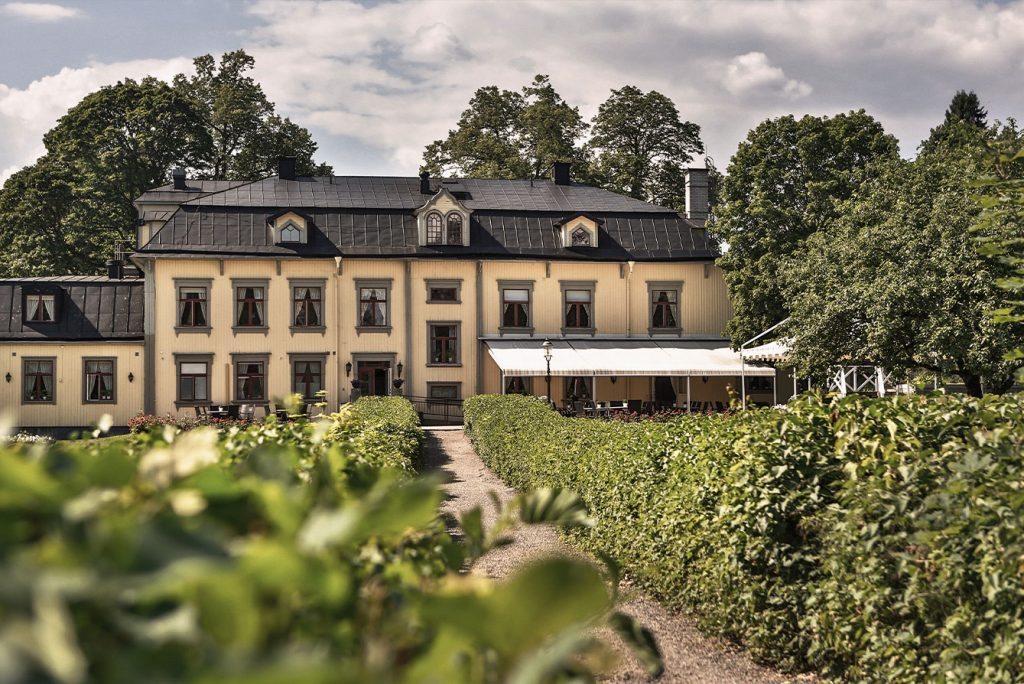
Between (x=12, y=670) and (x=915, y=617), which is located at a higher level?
(x=12, y=670)

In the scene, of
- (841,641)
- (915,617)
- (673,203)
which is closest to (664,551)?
(841,641)

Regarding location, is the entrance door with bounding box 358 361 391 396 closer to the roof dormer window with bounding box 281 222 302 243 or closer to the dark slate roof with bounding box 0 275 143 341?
the roof dormer window with bounding box 281 222 302 243

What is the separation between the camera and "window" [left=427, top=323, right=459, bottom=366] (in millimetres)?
28906

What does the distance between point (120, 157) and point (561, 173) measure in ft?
70.4

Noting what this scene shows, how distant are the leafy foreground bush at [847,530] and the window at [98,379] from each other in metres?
24.5

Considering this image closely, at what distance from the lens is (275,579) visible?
0.61m

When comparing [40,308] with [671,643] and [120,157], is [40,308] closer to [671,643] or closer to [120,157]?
[120,157]

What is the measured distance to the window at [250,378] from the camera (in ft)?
92.0

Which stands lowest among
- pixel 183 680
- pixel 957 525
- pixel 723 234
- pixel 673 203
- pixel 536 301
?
pixel 957 525

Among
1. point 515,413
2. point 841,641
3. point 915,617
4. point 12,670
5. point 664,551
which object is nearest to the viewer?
point 12,670

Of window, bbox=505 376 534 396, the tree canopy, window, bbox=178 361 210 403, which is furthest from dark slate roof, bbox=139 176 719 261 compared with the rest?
the tree canopy

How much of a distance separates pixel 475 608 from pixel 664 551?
6365 mm

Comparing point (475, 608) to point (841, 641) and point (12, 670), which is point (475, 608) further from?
point (841, 641)

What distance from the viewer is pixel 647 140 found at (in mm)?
42500
